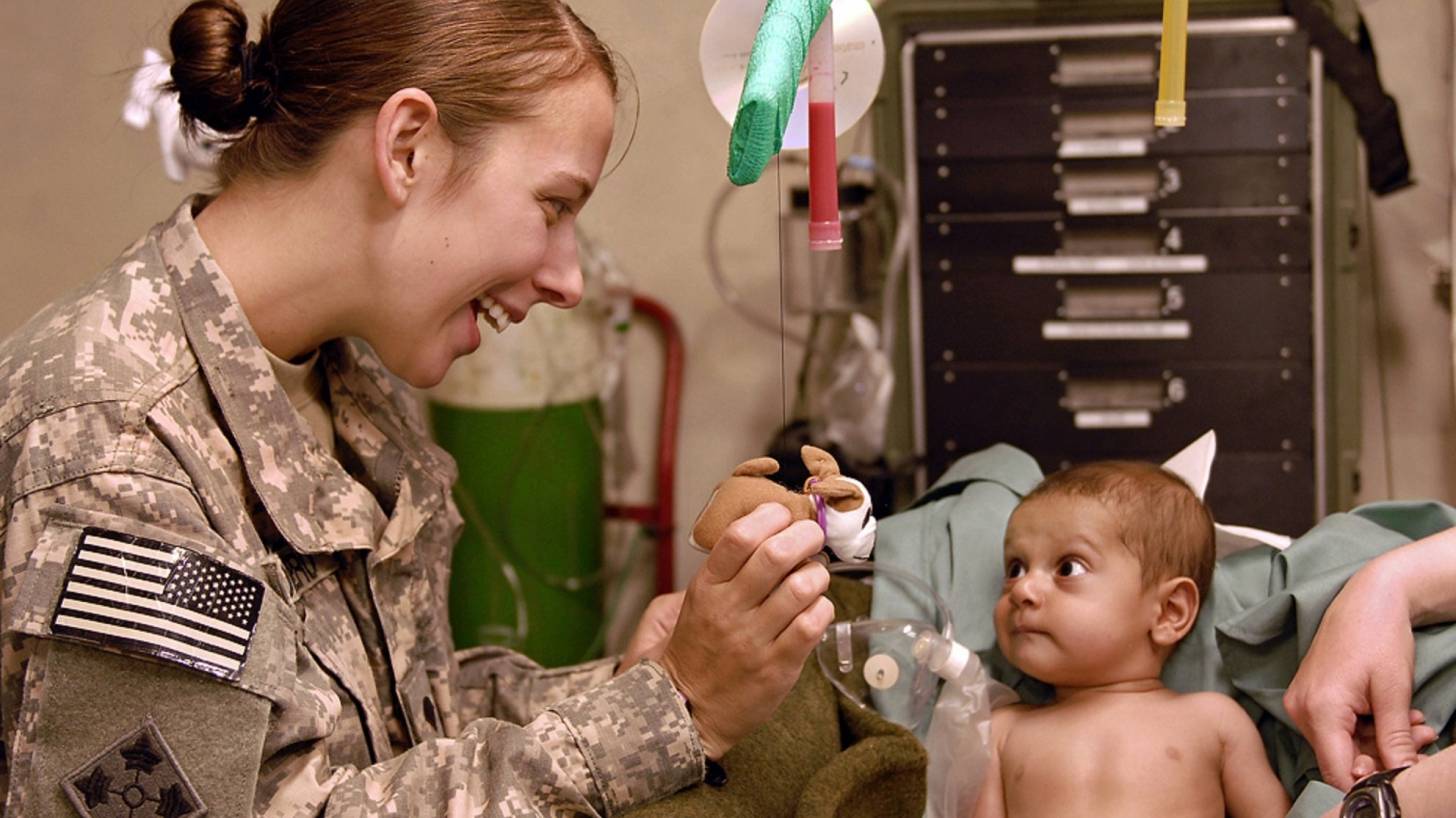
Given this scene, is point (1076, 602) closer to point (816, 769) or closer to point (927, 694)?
point (927, 694)

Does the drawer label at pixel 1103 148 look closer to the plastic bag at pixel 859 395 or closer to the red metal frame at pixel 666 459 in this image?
the plastic bag at pixel 859 395

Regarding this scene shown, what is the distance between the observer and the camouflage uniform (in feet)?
3.27

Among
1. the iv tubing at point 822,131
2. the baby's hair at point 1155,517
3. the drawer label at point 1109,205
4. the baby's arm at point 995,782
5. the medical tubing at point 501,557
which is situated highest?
the iv tubing at point 822,131

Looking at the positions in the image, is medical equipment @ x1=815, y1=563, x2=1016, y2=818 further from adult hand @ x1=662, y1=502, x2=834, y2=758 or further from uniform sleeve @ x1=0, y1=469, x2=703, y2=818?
uniform sleeve @ x1=0, y1=469, x2=703, y2=818

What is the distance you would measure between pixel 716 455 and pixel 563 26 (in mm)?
1898

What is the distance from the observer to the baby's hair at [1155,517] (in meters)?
1.54

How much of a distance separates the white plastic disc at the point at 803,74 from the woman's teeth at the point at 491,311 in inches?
10.6

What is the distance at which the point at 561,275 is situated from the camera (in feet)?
4.26

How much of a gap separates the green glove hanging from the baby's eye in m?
0.63

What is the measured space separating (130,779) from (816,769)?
652mm

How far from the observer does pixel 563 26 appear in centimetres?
126

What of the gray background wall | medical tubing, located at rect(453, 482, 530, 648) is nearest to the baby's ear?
the gray background wall

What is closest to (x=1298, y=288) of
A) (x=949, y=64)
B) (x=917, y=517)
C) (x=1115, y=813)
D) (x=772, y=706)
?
(x=949, y=64)

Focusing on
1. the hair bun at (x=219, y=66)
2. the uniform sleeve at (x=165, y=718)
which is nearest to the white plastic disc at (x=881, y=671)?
the uniform sleeve at (x=165, y=718)
